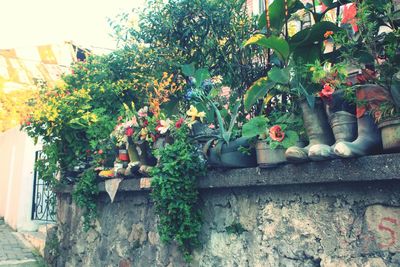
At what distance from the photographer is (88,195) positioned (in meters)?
3.60

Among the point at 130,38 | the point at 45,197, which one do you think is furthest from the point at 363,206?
the point at 45,197

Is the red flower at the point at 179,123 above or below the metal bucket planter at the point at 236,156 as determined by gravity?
above

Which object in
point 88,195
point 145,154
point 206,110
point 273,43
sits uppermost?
point 273,43

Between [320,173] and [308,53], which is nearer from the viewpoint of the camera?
[320,173]

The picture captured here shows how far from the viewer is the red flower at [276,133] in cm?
189

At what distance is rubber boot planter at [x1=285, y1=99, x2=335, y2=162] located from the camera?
1.75 m

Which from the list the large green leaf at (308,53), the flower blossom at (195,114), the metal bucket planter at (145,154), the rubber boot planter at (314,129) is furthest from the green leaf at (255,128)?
the metal bucket planter at (145,154)

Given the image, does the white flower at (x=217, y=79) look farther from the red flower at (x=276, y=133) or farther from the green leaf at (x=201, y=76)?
the red flower at (x=276, y=133)

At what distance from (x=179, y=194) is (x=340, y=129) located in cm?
107

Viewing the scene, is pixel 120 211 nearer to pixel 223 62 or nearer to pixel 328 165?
pixel 223 62

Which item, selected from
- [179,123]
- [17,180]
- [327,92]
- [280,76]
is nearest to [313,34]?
[280,76]

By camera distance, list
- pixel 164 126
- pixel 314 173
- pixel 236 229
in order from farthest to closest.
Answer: pixel 164 126 < pixel 236 229 < pixel 314 173

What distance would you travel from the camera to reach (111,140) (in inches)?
137

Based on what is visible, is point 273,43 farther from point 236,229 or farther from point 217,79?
point 217,79
